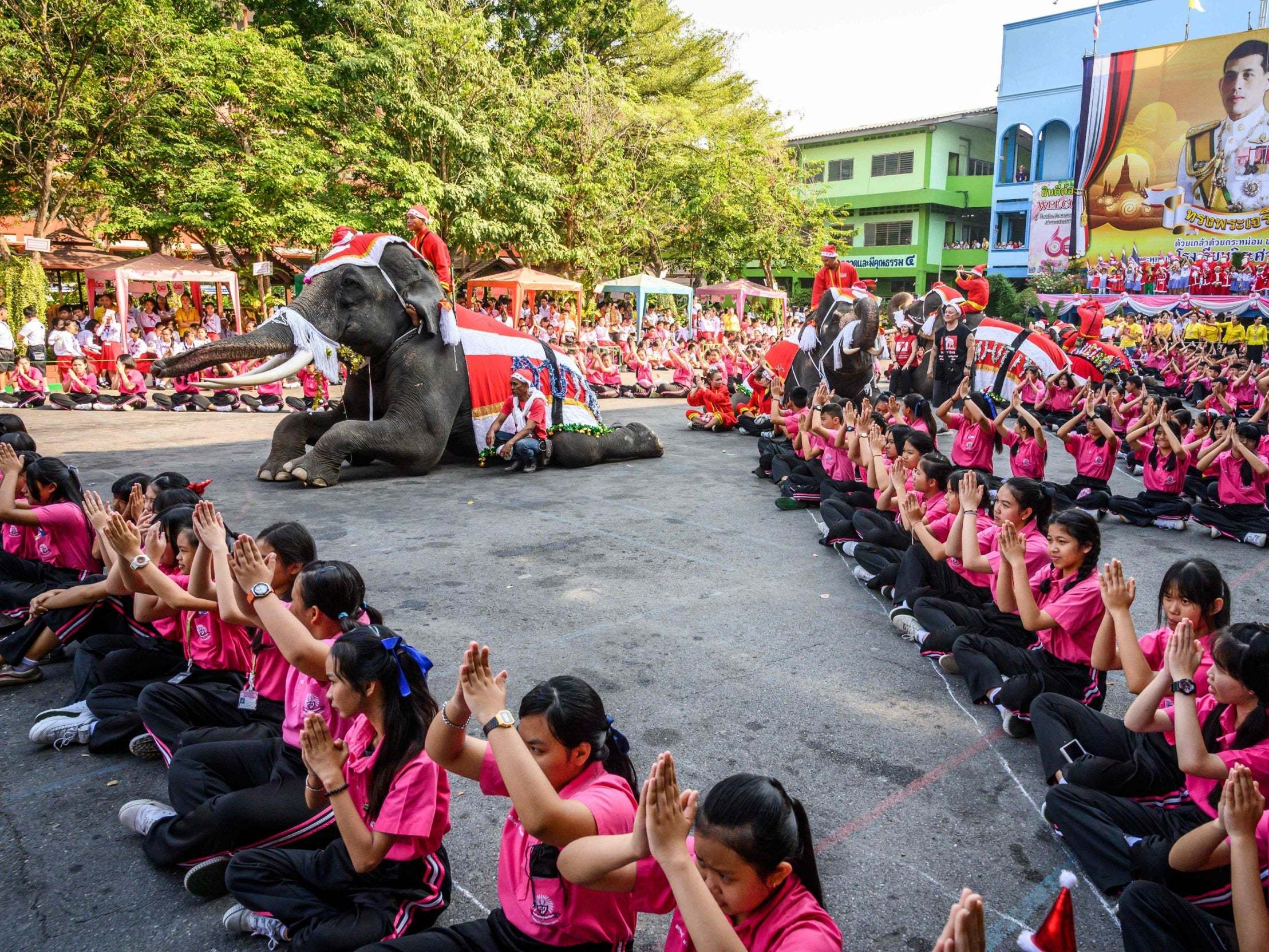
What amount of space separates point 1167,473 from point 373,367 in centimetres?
676

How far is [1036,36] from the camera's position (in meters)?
28.4

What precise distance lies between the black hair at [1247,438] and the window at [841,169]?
3212 centimetres

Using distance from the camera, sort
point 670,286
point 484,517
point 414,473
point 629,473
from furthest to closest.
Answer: point 670,286
point 629,473
point 414,473
point 484,517

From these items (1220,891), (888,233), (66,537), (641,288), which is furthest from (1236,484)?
(888,233)

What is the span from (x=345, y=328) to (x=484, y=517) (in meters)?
2.15

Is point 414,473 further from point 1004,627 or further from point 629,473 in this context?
point 1004,627

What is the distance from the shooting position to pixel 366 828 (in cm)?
220

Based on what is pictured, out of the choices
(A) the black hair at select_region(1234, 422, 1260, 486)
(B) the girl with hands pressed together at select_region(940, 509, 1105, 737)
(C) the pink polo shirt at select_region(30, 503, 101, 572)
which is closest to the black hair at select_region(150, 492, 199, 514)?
(C) the pink polo shirt at select_region(30, 503, 101, 572)

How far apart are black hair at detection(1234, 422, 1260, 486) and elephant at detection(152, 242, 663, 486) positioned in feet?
21.2

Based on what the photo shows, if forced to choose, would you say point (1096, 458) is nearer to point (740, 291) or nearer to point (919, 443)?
point (919, 443)

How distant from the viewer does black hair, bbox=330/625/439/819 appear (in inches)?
88.8

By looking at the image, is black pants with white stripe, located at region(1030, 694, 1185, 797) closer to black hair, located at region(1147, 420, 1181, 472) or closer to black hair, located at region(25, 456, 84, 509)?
black hair, located at region(25, 456, 84, 509)

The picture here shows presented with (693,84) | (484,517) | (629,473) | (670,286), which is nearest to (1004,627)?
(484,517)

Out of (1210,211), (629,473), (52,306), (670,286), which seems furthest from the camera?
(670,286)
